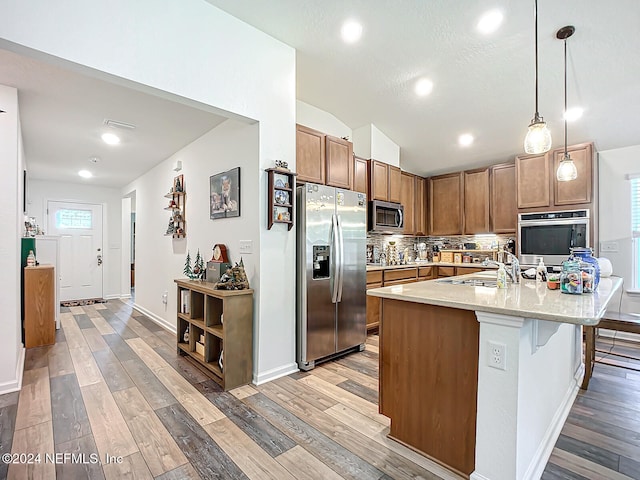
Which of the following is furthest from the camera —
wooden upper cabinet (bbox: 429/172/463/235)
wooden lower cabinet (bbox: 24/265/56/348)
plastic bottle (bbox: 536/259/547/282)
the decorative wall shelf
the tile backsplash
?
wooden upper cabinet (bbox: 429/172/463/235)

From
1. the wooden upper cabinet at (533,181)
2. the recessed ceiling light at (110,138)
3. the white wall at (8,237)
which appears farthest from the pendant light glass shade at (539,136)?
the recessed ceiling light at (110,138)

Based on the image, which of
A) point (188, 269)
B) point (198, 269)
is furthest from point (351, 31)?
point (188, 269)

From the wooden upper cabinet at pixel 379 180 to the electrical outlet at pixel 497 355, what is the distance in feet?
10.5

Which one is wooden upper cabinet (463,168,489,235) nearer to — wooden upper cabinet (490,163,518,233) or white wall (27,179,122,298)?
wooden upper cabinet (490,163,518,233)

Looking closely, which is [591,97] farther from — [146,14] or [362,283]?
[146,14]

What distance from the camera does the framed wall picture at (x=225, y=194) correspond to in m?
3.07

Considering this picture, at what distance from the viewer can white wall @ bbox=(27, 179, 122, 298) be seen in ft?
20.8

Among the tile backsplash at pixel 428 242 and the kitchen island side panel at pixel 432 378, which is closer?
the kitchen island side panel at pixel 432 378

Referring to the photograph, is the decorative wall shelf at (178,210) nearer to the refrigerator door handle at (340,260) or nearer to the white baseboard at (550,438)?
the refrigerator door handle at (340,260)

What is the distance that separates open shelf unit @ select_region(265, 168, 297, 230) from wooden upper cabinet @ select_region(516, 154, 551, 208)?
11.5ft

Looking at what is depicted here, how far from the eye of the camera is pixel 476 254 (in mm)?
5293

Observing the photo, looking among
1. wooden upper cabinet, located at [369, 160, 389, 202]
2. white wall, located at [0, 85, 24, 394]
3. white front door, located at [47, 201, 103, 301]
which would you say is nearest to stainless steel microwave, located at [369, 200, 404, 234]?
wooden upper cabinet, located at [369, 160, 389, 202]

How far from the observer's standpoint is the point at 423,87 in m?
3.57

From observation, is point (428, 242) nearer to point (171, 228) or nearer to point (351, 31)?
point (351, 31)
